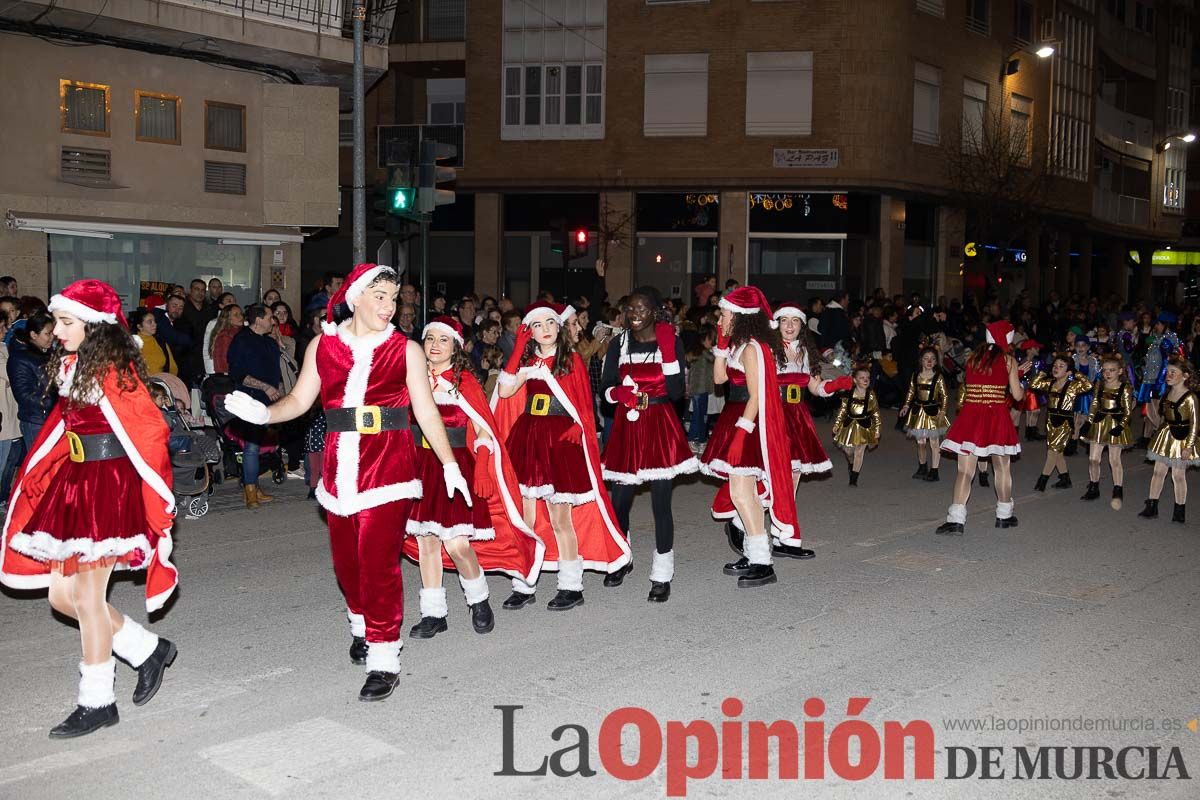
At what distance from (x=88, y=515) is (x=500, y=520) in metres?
2.81

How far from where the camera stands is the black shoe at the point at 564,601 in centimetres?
789

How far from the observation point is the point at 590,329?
17.1 metres

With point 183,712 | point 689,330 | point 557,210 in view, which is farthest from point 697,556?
point 557,210

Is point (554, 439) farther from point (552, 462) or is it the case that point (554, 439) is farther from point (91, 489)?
point (91, 489)

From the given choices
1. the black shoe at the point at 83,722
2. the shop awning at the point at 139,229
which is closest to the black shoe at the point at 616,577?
the black shoe at the point at 83,722

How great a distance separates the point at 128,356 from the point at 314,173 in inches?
600

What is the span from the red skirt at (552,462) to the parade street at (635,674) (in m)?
0.76

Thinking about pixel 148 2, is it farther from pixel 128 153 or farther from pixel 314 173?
pixel 314 173

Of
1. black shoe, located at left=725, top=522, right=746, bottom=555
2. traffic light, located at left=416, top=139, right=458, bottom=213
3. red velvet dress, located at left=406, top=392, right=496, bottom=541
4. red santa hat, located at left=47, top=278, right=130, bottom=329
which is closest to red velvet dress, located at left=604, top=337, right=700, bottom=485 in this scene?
black shoe, located at left=725, top=522, right=746, bottom=555

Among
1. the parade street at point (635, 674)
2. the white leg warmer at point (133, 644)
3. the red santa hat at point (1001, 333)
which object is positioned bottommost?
the parade street at point (635, 674)

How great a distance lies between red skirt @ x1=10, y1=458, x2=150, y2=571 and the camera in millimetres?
5500

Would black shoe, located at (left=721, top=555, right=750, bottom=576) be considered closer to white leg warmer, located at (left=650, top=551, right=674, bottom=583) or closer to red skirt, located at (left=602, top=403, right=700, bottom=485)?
white leg warmer, located at (left=650, top=551, right=674, bottom=583)

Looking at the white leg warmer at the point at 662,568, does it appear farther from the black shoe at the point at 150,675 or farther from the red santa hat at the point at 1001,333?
the red santa hat at the point at 1001,333

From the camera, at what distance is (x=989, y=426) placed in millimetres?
10852
